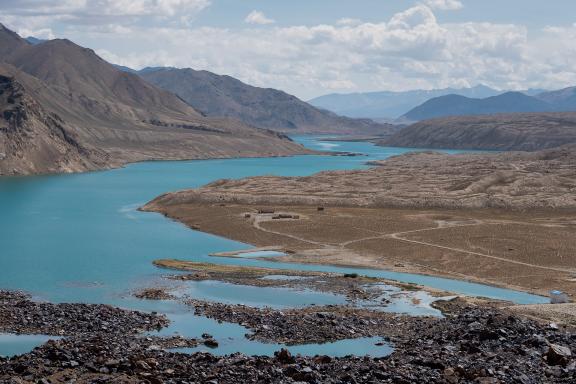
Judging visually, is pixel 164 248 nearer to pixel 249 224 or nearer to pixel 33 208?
pixel 249 224

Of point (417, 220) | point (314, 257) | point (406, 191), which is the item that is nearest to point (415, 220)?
point (417, 220)

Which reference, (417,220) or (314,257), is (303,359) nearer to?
(314,257)

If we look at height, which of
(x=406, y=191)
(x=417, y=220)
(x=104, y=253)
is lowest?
(x=417, y=220)

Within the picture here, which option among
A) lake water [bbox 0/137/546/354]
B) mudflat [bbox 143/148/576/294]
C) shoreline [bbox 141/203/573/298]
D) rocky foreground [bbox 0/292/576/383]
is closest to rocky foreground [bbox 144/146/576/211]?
mudflat [bbox 143/148/576/294]

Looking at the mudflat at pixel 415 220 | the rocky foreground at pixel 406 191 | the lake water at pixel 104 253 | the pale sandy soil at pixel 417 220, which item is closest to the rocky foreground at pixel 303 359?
the lake water at pixel 104 253

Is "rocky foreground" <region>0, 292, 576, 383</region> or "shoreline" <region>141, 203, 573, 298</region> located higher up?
"rocky foreground" <region>0, 292, 576, 383</region>

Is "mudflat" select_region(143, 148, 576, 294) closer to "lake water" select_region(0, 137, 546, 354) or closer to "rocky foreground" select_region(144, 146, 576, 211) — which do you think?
"rocky foreground" select_region(144, 146, 576, 211)

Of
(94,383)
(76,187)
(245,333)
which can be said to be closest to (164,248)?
(245,333)
